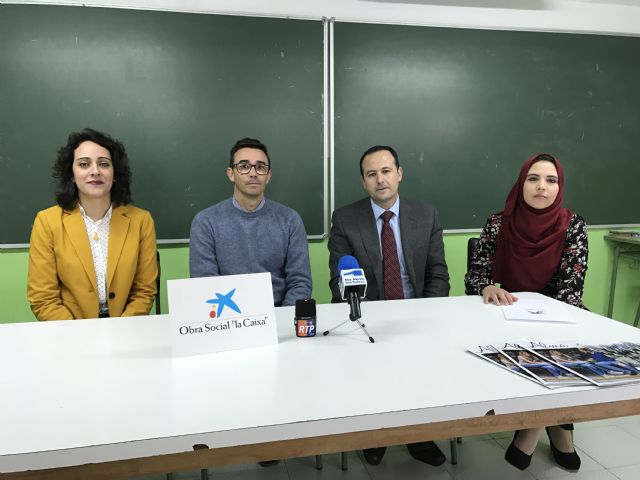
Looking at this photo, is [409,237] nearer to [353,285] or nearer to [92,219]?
[353,285]

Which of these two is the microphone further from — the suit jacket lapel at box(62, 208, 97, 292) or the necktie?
the suit jacket lapel at box(62, 208, 97, 292)

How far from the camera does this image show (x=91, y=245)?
2018 millimetres

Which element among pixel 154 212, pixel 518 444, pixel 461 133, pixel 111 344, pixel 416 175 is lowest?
pixel 518 444

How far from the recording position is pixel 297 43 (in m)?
2.62

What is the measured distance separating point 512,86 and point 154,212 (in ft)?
7.83

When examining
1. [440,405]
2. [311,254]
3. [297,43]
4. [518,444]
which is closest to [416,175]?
[311,254]

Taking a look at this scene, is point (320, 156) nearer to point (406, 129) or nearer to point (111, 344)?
point (406, 129)

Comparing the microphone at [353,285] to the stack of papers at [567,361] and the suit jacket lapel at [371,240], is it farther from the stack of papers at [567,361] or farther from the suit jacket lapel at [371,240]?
the suit jacket lapel at [371,240]

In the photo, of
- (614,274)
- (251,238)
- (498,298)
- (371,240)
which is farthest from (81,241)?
(614,274)

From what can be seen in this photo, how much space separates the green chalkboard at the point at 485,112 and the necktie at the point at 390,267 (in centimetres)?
67

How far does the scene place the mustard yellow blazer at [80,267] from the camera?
6.34ft

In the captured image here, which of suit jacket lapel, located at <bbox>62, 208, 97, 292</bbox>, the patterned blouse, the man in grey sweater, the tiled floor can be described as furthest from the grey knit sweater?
the patterned blouse

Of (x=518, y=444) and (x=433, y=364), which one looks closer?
(x=433, y=364)

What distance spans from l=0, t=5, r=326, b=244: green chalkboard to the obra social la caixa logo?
1.51m
